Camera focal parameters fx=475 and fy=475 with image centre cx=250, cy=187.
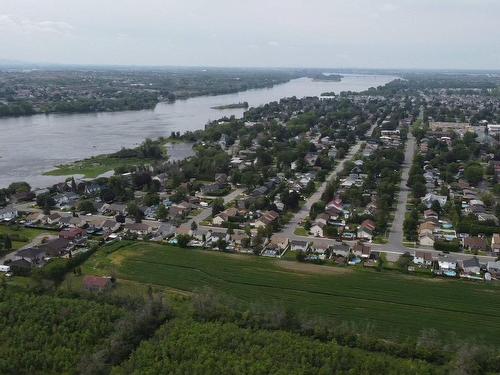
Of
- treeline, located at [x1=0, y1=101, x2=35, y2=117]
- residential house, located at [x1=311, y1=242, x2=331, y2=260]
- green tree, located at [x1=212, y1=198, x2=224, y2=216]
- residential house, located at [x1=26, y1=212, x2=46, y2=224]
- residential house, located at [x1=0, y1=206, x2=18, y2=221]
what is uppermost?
treeline, located at [x1=0, y1=101, x2=35, y2=117]

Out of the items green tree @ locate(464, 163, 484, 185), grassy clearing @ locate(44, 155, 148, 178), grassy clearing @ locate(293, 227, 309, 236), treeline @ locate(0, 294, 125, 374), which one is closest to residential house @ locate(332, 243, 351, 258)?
grassy clearing @ locate(293, 227, 309, 236)

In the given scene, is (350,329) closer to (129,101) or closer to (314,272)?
(314,272)

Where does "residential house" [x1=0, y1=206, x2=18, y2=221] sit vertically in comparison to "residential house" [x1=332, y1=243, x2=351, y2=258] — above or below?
above

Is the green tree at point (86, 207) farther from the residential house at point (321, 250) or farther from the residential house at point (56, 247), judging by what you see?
the residential house at point (321, 250)

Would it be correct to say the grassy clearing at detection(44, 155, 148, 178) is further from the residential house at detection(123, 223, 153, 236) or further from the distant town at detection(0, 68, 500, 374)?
the residential house at detection(123, 223, 153, 236)

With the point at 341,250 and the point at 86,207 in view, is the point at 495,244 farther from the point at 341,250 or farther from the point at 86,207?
Result: the point at 86,207

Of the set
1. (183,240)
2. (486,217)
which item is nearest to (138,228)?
(183,240)
